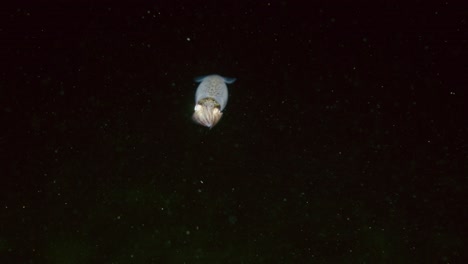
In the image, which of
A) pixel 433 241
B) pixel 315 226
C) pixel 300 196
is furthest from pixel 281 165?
Answer: pixel 433 241

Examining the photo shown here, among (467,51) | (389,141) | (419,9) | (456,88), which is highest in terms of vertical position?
(419,9)

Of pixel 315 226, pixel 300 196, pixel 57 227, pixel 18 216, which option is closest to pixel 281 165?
pixel 300 196

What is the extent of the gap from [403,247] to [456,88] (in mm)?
3462

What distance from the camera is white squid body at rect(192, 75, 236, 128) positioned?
444cm

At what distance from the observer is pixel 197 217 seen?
7.84 meters

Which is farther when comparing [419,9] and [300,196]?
[300,196]

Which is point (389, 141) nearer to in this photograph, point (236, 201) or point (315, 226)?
point (315, 226)

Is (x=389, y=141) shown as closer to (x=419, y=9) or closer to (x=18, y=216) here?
(x=419, y=9)

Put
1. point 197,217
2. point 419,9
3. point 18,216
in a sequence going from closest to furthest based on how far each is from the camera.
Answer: point 419,9 < point 18,216 < point 197,217

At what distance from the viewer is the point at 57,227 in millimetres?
7371

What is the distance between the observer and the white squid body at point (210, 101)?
4.44 m

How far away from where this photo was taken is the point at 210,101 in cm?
459

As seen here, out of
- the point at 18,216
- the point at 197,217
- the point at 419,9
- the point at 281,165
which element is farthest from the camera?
the point at 281,165

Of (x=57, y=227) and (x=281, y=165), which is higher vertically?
(x=281, y=165)
